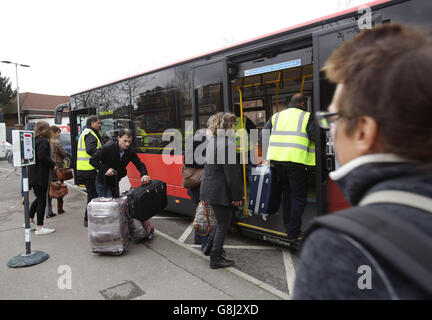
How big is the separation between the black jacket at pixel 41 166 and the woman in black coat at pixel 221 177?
3.15 m

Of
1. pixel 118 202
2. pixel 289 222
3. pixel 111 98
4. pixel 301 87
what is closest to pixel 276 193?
pixel 289 222

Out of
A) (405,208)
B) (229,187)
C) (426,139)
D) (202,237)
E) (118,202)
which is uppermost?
(426,139)

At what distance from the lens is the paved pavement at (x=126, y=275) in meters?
3.33

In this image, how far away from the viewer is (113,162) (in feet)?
16.3

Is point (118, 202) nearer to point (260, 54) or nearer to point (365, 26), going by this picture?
point (260, 54)

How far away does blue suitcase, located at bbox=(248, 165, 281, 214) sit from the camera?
4.39 meters

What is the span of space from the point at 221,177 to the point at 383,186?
9.89ft

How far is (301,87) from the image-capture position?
6.64m

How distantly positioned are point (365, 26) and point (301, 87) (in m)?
3.19

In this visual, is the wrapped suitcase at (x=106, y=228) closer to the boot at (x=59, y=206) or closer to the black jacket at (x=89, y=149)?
the black jacket at (x=89, y=149)

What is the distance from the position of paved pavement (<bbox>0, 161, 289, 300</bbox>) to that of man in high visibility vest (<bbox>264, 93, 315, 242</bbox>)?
3.59 feet
